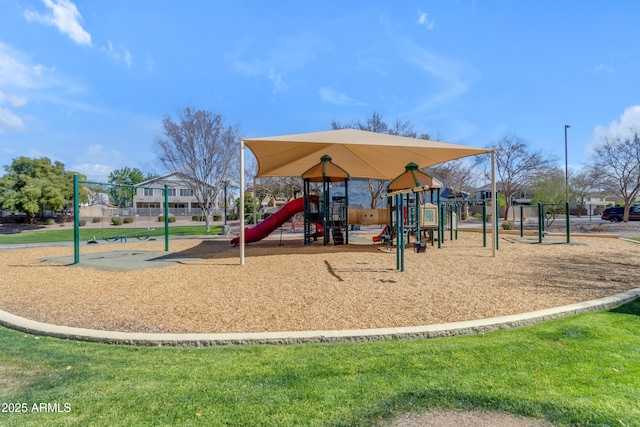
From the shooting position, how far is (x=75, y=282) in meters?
7.32

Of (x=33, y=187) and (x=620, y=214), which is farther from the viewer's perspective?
(x=33, y=187)

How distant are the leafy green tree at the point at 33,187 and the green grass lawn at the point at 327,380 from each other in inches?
1476

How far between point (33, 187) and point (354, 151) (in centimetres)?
3452

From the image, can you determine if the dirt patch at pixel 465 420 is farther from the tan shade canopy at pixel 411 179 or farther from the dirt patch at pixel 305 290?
the tan shade canopy at pixel 411 179

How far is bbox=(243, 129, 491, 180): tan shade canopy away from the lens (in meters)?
10.1

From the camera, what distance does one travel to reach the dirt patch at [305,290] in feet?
15.5

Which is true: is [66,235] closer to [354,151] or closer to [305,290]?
[354,151]

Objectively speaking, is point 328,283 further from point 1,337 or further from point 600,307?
point 1,337

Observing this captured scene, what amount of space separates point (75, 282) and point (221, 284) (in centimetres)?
319

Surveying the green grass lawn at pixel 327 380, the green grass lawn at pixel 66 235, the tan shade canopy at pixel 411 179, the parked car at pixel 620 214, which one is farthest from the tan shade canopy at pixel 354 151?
the parked car at pixel 620 214

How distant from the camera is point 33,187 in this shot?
110 feet

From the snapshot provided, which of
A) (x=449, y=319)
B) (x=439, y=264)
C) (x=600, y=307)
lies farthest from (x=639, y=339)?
(x=439, y=264)

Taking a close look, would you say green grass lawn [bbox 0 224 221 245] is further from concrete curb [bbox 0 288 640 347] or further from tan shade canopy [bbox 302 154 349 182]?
concrete curb [bbox 0 288 640 347]

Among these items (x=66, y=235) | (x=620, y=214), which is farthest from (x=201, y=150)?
(x=620, y=214)
